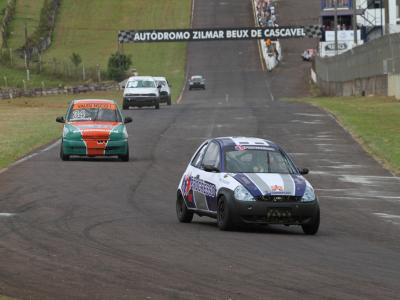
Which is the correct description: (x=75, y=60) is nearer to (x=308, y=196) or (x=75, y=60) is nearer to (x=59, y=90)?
(x=59, y=90)

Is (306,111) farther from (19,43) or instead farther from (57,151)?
(19,43)

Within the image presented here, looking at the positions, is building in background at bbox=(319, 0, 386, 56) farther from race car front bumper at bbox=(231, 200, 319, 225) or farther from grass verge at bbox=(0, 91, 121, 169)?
race car front bumper at bbox=(231, 200, 319, 225)

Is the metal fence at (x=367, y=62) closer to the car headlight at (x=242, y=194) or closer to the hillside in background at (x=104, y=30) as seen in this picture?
the hillside in background at (x=104, y=30)

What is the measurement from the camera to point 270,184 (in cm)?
1655

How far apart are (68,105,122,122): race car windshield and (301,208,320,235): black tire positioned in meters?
15.1

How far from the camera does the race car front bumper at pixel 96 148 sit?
30.2m

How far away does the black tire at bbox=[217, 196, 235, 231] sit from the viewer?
16.4 m

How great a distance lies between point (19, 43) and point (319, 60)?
108 ft

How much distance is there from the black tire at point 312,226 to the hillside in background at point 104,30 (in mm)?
80689

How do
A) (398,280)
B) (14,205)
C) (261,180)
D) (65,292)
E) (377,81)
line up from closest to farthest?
(65,292) → (398,280) → (261,180) → (14,205) → (377,81)

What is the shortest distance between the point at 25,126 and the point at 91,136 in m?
15.8

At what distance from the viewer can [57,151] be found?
111 feet

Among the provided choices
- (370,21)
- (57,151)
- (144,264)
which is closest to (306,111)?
(57,151)

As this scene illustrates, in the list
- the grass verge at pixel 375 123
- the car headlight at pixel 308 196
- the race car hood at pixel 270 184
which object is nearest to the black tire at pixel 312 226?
the car headlight at pixel 308 196
